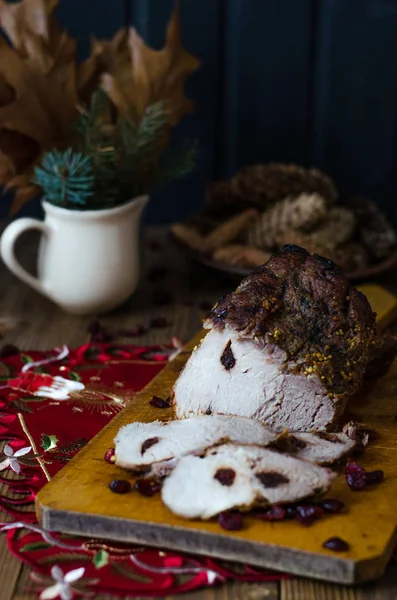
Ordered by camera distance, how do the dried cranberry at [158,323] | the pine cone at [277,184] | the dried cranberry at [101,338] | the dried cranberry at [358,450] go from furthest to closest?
1. the pine cone at [277,184]
2. the dried cranberry at [158,323]
3. the dried cranberry at [101,338]
4. the dried cranberry at [358,450]

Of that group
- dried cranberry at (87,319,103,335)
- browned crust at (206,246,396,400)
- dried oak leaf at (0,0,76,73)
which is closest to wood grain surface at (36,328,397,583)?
browned crust at (206,246,396,400)

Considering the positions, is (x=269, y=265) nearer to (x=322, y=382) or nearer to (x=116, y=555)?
(x=322, y=382)

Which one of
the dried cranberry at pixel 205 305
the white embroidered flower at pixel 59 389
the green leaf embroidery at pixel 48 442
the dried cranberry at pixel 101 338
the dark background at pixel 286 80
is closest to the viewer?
the green leaf embroidery at pixel 48 442

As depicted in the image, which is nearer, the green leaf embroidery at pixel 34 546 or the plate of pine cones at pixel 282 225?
the green leaf embroidery at pixel 34 546

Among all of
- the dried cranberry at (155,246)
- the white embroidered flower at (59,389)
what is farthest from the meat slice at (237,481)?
the dried cranberry at (155,246)

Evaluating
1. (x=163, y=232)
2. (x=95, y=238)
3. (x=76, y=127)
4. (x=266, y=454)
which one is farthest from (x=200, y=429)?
(x=163, y=232)

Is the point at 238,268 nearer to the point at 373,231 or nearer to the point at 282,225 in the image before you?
the point at 282,225

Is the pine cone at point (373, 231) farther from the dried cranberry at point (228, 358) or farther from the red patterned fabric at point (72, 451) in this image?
the dried cranberry at point (228, 358)
